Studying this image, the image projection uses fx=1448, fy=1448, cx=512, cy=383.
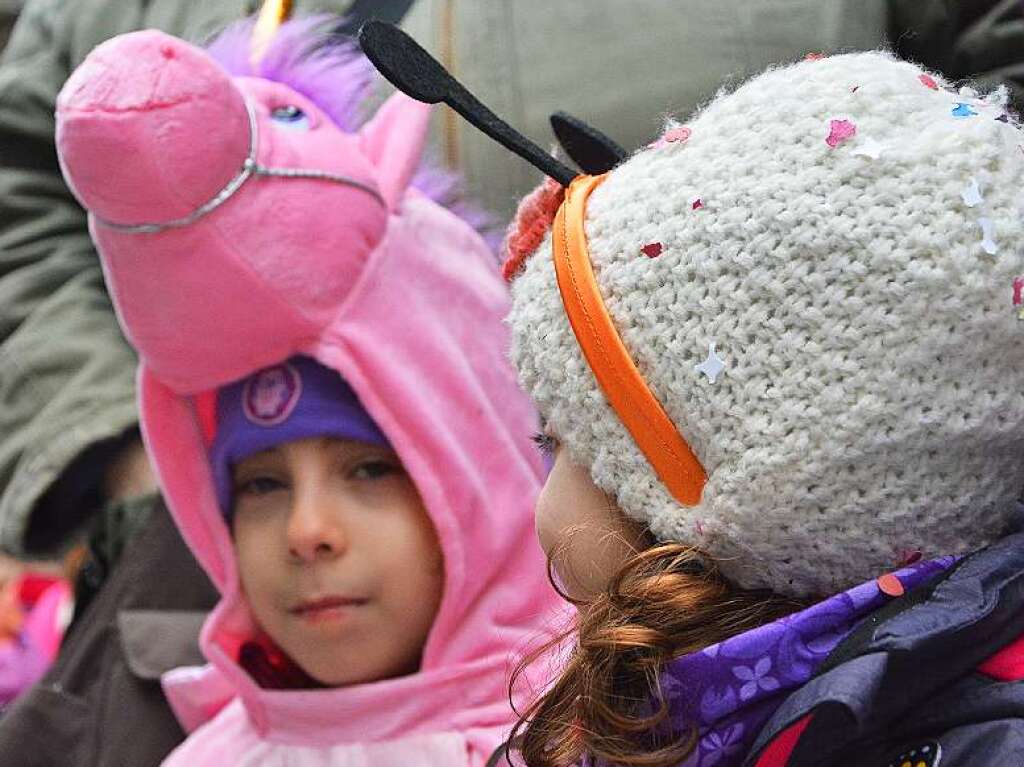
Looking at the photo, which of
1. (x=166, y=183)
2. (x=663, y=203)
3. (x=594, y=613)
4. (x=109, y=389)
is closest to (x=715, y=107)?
(x=663, y=203)

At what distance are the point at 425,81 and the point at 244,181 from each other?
0.35 metres

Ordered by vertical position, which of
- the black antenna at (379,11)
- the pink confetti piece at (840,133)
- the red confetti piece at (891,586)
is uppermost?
the pink confetti piece at (840,133)

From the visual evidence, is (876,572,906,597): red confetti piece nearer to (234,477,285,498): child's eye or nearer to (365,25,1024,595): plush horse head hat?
(365,25,1024,595): plush horse head hat

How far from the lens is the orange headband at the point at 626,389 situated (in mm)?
907

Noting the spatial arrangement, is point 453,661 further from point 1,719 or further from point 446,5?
point 446,5

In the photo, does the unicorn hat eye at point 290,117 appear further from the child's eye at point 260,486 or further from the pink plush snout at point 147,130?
the child's eye at point 260,486

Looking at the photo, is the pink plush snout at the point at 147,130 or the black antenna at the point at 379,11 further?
the black antenna at the point at 379,11

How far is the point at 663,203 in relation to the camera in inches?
36.1

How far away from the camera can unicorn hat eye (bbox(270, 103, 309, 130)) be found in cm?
138

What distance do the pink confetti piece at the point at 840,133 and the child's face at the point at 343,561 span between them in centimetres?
63

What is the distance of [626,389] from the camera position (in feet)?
2.99

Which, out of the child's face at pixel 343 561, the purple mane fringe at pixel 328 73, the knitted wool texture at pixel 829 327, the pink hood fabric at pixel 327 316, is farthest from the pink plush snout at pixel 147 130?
the knitted wool texture at pixel 829 327

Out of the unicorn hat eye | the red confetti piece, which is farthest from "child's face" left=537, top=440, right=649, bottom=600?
the unicorn hat eye

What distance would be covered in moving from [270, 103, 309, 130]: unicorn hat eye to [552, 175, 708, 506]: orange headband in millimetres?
525
